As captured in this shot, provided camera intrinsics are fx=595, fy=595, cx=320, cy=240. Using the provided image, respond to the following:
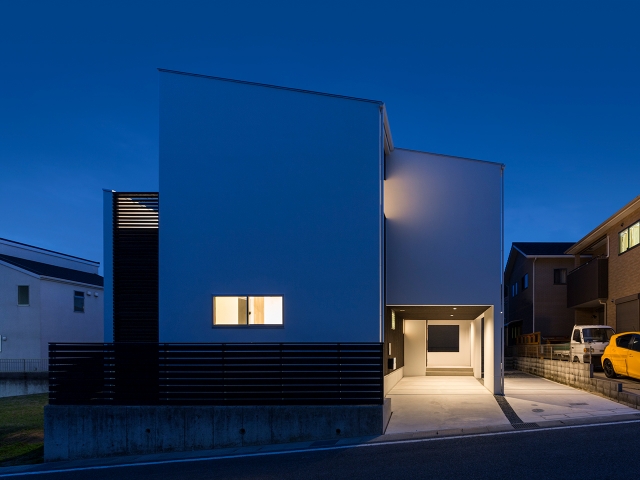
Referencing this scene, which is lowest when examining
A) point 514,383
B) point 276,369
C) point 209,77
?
point 514,383

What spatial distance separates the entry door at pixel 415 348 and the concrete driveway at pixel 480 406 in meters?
4.31

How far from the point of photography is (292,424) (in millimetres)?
10820

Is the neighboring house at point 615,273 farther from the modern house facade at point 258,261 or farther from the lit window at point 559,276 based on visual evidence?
the modern house facade at point 258,261

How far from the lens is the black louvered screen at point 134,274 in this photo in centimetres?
1510

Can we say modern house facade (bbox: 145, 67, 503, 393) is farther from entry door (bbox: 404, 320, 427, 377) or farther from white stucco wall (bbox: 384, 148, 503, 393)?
entry door (bbox: 404, 320, 427, 377)

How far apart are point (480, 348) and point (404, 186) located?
25.6ft

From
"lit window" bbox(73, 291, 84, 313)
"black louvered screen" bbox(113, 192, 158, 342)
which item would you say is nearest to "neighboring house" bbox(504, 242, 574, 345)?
"black louvered screen" bbox(113, 192, 158, 342)

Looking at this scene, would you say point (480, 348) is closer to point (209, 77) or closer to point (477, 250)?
point (477, 250)

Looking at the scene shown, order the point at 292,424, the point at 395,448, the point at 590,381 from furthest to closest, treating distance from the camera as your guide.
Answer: the point at 590,381, the point at 292,424, the point at 395,448

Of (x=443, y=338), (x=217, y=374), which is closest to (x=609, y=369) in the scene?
(x=443, y=338)

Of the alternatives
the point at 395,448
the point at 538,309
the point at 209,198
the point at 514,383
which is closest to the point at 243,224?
the point at 209,198

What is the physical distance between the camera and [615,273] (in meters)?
23.5

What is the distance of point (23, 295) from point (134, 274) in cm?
1678

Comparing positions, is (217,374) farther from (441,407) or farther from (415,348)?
(415,348)
